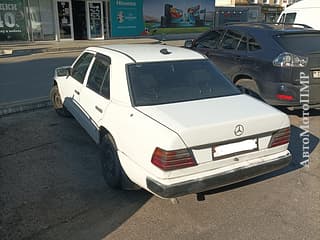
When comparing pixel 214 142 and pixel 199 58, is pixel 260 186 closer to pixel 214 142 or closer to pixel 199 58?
pixel 214 142

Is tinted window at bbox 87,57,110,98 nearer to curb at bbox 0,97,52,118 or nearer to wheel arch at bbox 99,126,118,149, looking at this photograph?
wheel arch at bbox 99,126,118,149

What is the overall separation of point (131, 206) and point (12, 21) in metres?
16.8

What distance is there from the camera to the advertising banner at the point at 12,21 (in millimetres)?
16328

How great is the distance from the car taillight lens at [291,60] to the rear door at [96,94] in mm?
2932

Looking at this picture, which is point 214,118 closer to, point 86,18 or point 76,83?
point 76,83

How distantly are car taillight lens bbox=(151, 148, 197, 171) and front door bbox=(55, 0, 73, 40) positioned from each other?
17.9m

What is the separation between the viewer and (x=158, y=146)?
253cm

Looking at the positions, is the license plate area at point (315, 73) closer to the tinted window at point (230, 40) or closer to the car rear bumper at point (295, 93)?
A: the car rear bumper at point (295, 93)

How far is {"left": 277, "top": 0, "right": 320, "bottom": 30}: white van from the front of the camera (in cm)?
1062

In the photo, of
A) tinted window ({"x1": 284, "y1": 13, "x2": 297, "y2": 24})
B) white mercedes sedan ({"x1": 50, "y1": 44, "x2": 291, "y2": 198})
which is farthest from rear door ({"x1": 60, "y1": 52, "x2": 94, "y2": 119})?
tinted window ({"x1": 284, "y1": 13, "x2": 297, "y2": 24})

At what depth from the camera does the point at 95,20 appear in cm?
2012

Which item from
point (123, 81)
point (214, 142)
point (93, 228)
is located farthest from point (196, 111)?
point (93, 228)

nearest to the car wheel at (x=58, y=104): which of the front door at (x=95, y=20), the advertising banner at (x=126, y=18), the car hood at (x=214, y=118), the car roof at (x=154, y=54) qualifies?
the car roof at (x=154, y=54)

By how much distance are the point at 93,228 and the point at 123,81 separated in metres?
1.48
